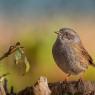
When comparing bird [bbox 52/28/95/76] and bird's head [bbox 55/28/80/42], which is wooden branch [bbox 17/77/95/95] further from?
bird's head [bbox 55/28/80/42]

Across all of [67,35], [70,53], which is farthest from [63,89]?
[67,35]

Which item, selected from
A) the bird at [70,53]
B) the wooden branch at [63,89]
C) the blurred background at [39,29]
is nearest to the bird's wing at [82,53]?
the bird at [70,53]

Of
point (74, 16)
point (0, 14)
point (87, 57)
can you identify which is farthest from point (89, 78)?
point (0, 14)

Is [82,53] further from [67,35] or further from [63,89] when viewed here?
[63,89]

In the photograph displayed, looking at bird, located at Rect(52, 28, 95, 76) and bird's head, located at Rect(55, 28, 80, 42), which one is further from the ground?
bird's head, located at Rect(55, 28, 80, 42)

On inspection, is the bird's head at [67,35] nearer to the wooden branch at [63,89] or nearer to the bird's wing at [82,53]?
the bird's wing at [82,53]

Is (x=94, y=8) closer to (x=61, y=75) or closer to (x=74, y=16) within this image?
(x=74, y=16)

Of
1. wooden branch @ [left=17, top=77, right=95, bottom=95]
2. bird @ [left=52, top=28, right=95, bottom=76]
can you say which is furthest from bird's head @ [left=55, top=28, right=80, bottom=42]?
wooden branch @ [left=17, top=77, right=95, bottom=95]
